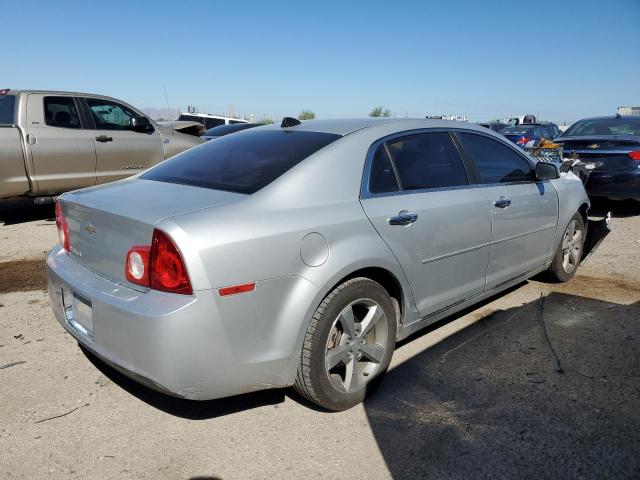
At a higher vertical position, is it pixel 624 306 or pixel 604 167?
pixel 604 167

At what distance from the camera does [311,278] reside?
2.48 meters

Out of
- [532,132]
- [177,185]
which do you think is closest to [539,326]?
[177,185]

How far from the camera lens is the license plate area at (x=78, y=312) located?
2566 millimetres

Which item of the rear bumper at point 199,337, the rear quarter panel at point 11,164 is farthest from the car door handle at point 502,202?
the rear quarter panel at point 11,164

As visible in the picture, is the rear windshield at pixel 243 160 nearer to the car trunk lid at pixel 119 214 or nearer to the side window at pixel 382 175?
the car trunk lid at pixel 119 214

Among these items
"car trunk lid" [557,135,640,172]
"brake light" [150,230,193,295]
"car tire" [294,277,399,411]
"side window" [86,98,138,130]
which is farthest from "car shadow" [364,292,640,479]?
"side window" [86,98,138,130]

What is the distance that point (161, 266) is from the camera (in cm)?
225

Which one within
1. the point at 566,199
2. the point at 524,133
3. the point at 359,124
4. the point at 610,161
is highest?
the point at 359,124

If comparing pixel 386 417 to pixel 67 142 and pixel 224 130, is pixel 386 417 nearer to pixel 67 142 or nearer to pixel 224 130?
pixel 67 142

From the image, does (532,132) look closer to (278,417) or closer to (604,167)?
(604,167)

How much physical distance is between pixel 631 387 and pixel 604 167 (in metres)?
5.66

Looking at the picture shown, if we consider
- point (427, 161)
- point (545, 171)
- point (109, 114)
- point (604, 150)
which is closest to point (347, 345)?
point (427, 161)

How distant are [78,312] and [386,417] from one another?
1.71 metres

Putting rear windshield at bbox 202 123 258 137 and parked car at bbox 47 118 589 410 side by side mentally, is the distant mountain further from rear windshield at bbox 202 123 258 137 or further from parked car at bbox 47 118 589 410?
parked car at bbox 47 118 589 410
